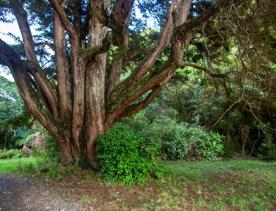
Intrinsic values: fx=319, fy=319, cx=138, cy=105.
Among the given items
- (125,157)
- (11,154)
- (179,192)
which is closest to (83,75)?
(125,157)

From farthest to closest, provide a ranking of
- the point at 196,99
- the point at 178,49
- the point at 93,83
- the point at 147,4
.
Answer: the point at 196,99
the point at 147,4
the point at 93,83
the point at 178,49

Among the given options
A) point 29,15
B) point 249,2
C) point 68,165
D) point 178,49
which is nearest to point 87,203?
point 68,165

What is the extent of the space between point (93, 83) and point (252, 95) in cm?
375

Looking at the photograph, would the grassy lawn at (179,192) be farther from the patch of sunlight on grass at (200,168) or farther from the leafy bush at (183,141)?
the leafy bush at (183,141)

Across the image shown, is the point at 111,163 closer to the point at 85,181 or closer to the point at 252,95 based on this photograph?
the point at 85,181

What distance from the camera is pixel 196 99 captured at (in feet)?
48.0

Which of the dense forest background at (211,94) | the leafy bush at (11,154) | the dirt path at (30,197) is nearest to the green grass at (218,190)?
the dense forest background at (211,94)

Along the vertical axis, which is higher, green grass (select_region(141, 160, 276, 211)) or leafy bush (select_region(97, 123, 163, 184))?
leafy bush (select_region(97, 123, 163, 184))

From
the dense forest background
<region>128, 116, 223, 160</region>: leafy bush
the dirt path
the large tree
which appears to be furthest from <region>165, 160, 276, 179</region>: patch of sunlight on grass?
the dirt path

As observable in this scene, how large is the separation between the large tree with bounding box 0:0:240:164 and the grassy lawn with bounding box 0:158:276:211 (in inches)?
46.9

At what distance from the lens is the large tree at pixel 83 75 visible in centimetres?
743

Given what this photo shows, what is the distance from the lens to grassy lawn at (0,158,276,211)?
601 centimetres

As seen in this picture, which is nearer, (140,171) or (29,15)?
(140,171)

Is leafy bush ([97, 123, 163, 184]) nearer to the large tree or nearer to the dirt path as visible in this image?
the large tree
